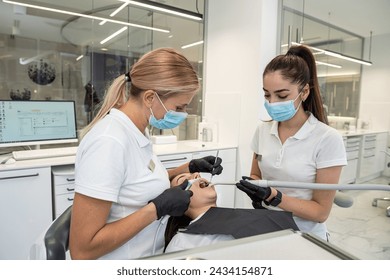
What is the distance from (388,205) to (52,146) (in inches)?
129

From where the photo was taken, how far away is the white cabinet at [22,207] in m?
1.86

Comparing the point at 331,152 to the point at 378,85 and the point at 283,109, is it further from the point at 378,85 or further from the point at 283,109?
the point at 378,85

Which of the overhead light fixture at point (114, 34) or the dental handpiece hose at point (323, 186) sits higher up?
the overhead light fixture at point (114, 34)

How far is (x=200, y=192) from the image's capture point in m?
1.41

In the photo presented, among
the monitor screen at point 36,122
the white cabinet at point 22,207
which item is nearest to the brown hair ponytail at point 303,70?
the white cabinet at point 22,207

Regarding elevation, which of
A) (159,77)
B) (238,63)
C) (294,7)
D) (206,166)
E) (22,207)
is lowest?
(22,207)

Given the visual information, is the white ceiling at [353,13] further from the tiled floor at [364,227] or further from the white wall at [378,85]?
the tiled floor at [364,227]

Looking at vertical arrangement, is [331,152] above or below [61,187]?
above

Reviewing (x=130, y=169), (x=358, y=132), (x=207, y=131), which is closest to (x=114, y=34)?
(x=207, y=131)

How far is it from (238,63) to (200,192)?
198 centimetres

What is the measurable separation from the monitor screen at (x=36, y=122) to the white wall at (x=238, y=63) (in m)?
1.60

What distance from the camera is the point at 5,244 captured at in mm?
1884

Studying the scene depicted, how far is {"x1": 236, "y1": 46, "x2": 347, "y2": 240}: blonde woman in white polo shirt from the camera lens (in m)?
1.21
